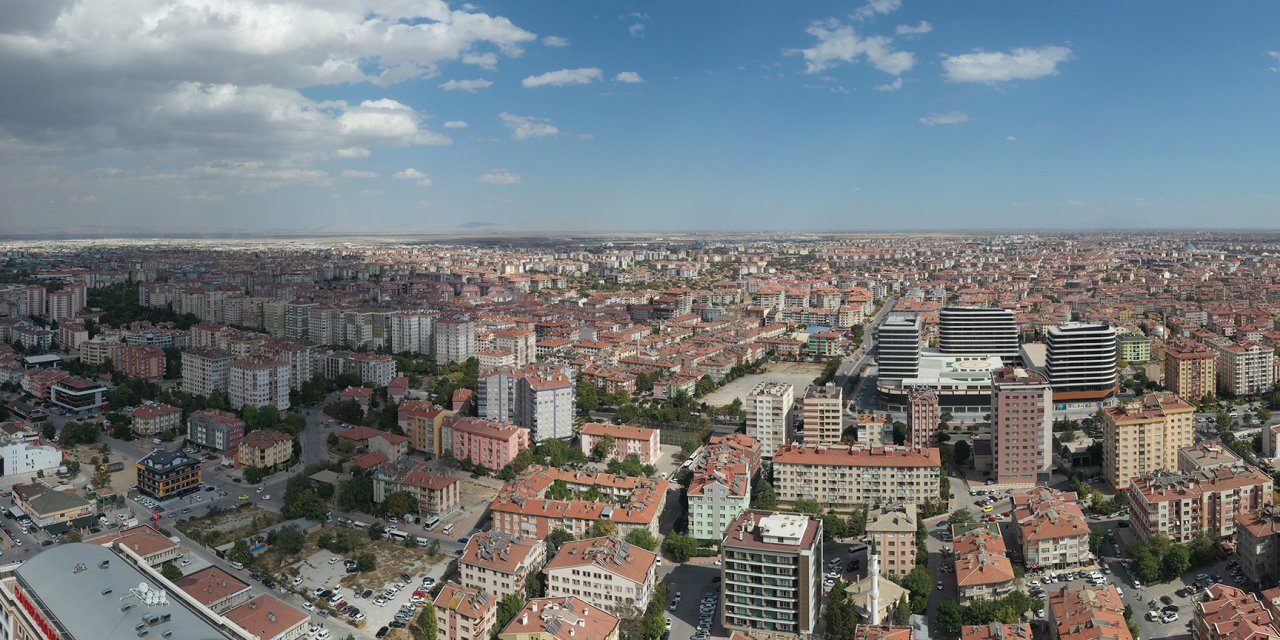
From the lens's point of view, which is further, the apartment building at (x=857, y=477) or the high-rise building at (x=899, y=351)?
the high-rise building at (x=899, y=351)

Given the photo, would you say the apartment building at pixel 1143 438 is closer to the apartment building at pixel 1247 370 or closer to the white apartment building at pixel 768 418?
the white apartment building at pixel 768 418

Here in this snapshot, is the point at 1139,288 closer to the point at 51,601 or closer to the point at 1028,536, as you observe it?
the point at 1028,536

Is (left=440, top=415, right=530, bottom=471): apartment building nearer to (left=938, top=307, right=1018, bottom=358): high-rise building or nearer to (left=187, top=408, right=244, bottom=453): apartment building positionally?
(left=187, top=408, right=244, bottom=453): apartment building

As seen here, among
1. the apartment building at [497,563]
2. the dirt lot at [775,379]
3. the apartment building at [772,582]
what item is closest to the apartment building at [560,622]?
the apartment building at [497,563]

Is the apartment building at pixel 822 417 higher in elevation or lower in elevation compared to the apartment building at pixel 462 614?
higher

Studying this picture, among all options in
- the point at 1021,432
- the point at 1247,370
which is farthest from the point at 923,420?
the point at 1247,370

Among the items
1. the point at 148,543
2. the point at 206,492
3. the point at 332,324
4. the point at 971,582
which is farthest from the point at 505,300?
the point at 971,582
